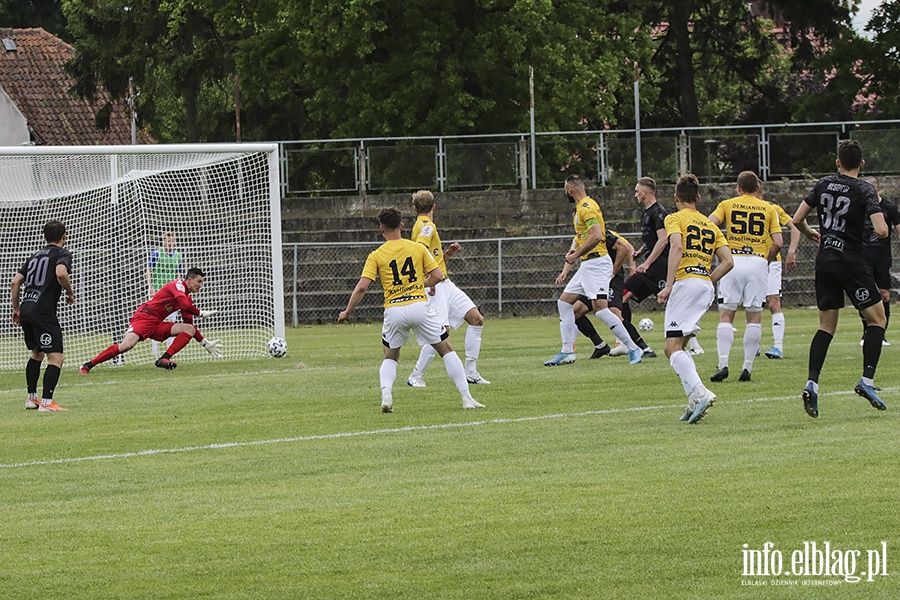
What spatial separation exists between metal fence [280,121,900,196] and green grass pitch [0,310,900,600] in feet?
65.8

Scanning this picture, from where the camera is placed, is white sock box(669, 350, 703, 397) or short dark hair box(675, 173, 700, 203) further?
short dark hair box(675, 173, 700, 203)

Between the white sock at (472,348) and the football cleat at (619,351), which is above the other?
the white sock at (472,348)

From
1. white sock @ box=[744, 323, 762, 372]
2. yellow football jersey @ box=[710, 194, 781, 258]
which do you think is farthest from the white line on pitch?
yellow football jersey @ box=[710, 194, 781, 258]

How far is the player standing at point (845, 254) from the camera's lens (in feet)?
37.8

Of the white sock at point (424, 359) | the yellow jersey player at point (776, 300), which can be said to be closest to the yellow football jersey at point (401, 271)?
the white sock at point (424, 359)

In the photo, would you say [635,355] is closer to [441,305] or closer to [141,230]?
[441,305]

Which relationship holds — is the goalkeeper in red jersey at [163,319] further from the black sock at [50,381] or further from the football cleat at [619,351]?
the football cleat at [619,351]

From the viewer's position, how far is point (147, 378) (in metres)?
18.9

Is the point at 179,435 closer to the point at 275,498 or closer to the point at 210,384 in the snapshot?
the point at 275,498

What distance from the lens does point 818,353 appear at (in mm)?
11617

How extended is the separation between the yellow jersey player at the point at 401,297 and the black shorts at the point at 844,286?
3278mm

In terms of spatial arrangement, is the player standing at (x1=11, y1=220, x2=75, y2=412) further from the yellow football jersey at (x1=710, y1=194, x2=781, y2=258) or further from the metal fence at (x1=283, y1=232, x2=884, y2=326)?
the metal fence at (x1=283, y1=232, x2=884, y2=326)

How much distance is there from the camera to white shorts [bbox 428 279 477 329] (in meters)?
15.8

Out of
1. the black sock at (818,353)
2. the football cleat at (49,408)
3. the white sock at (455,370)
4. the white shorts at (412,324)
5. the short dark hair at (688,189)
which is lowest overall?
the football cleat at (49,408)
